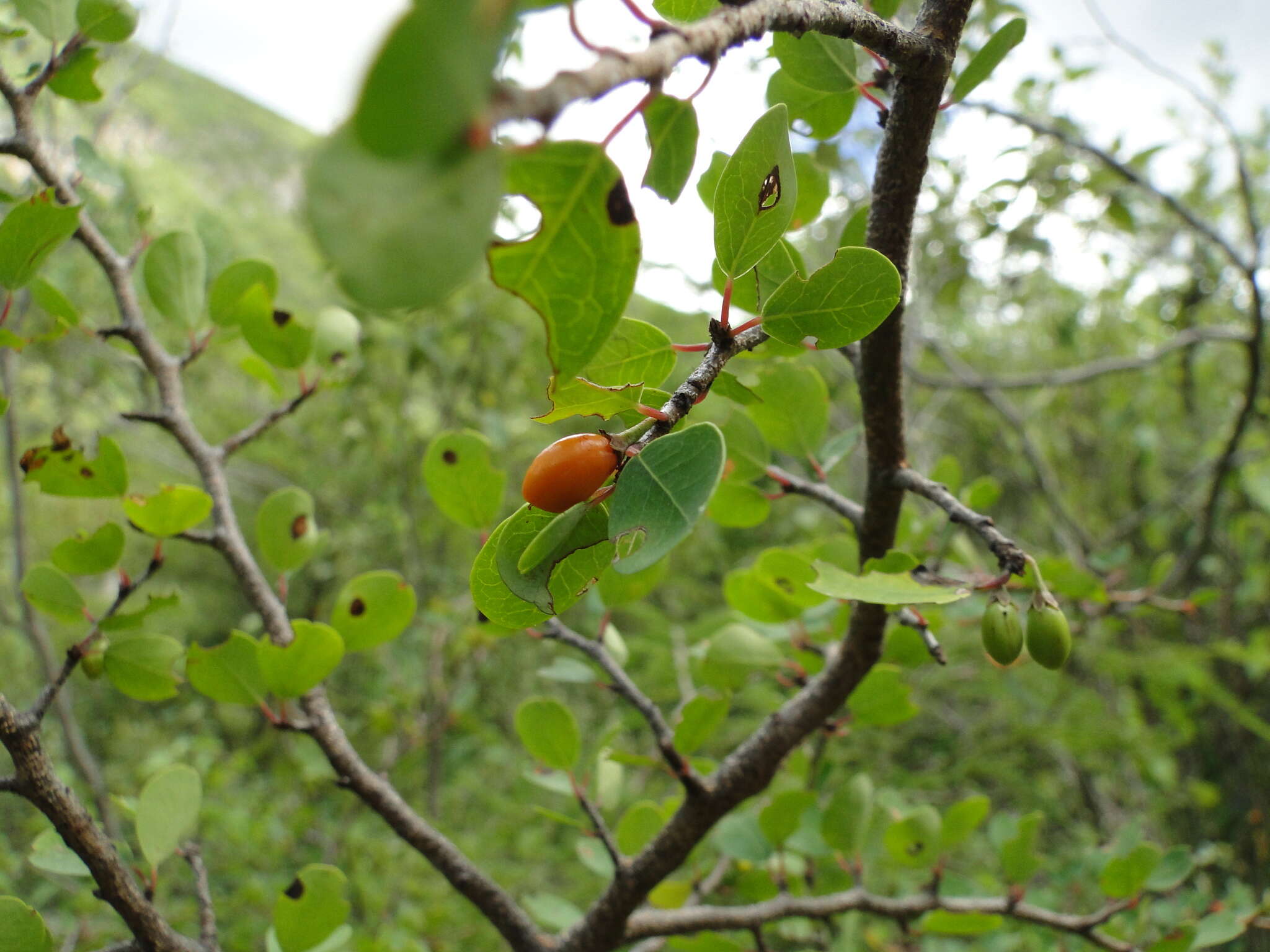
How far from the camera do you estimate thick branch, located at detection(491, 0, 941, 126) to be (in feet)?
0.54

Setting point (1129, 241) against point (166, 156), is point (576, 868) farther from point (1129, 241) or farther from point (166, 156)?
point (166, 156)

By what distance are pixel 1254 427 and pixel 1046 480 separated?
115 centimetres

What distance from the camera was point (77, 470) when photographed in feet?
2.01

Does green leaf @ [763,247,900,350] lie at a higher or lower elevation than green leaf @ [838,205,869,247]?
lower

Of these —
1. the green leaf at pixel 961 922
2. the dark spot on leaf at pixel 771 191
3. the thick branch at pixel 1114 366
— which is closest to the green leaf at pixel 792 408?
the dark spot on leaf at pixel 771 191

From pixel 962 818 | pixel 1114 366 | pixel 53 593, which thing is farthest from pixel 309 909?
pixel 1114 366

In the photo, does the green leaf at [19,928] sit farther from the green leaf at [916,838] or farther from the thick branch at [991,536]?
the green leaf at [916,838]

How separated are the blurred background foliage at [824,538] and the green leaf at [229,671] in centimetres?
60

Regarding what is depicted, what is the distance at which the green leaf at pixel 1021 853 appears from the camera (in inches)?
32.8

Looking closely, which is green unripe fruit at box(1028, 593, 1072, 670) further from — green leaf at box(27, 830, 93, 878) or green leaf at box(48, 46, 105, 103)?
green leaf at box(48, 46, 105, 103)

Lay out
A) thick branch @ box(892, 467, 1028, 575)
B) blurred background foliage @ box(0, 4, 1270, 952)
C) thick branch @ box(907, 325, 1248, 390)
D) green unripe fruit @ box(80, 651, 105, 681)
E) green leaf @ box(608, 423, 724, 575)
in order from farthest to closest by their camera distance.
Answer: blurred background foliage @ box(0, 4, 1270, 952), thick branch @ box(907, 325, 1248, 390), green unripe fruit @ box(80, 651, 105, 681), thick branch @ box(892, 467, 1028, 575), green leaf @ box(608, 423, 724, 575)

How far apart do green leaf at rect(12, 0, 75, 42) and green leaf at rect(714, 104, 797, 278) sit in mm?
610

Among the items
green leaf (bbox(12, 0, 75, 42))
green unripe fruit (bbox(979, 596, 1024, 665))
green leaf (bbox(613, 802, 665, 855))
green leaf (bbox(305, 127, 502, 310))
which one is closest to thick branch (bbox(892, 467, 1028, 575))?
green unripe fruit (bbox(979, 596, 1024, 665))

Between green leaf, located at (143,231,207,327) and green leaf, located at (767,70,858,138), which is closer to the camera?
green leaf, located at (767,70,858,138)
